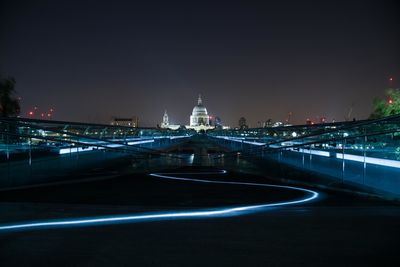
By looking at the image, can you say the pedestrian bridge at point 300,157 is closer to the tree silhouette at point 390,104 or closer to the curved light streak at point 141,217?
the curved light streak at point 141,217

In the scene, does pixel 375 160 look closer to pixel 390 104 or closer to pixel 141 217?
pixel 141 217

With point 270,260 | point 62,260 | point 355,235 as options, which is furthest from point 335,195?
point 62,260

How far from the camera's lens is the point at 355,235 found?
5.00 metres

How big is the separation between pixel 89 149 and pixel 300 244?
9.56 meters

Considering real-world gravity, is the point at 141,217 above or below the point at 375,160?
below

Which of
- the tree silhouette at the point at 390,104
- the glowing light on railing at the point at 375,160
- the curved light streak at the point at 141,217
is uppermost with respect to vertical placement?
the tree silhouette at the point at 390,104

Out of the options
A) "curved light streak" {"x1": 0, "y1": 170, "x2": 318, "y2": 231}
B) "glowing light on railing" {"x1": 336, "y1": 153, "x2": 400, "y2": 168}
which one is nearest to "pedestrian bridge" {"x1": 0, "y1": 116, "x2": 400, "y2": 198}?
"glowing light on railing" {"x1": 336, "y1": 153, "x2": 400, "y2": 168}

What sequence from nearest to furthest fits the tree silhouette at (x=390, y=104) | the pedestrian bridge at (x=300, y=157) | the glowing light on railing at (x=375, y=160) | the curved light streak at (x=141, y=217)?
the curved light streak at (x=141, y=217), the pedestrian bridge at (x=300, y=157), the glowing light on railing at (x=375, y=160), the tree silhouette at (x=390, y=104)

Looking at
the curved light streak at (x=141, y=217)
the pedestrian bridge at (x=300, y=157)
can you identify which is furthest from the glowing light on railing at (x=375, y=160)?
the curved light streak at (x=141, y=217)

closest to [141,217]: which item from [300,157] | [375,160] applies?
[375,160]

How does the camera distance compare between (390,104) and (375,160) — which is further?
(390,104)

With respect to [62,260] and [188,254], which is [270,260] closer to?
[188,254]

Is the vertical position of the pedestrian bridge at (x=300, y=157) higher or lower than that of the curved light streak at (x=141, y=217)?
higher

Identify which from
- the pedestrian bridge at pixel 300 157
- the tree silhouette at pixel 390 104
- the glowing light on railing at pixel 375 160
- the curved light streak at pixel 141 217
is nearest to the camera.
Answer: the curved light streak at pixel 141 217
